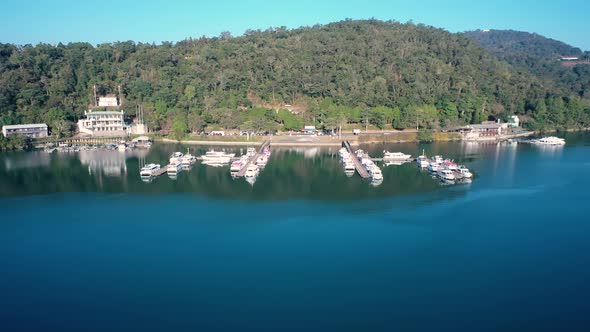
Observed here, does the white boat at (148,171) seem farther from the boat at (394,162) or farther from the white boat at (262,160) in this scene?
the boat at (394,162)

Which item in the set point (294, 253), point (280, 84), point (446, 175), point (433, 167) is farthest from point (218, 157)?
point (280, 84)

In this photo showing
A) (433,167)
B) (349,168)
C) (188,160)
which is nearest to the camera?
(433,167)

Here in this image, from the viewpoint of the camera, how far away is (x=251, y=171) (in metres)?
22.2

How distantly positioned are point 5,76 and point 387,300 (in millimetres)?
38293

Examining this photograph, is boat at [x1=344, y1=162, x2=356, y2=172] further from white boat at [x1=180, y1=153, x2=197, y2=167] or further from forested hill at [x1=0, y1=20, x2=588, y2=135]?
forested hill at [x1=0, y1=20, x2=588, y2=135]

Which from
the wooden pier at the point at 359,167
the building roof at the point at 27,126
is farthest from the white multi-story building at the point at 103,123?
the wooden pier at the point at 359,167

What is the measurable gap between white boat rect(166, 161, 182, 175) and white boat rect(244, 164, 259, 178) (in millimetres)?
3722

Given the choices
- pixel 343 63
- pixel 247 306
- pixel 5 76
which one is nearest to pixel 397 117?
pixel 343 63

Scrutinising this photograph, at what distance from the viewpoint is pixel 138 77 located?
1602 inches

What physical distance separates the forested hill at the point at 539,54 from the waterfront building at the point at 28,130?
49.9 metres

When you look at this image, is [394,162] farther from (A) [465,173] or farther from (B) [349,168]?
(A) [465,173]

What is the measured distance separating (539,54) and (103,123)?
8997 cm

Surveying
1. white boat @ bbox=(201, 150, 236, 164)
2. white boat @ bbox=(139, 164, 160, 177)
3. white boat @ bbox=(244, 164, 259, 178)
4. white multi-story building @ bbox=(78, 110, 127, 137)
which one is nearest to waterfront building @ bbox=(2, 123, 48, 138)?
white multi-story building @ bbox=(78, 110, 127, 137)

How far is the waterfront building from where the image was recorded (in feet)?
103
